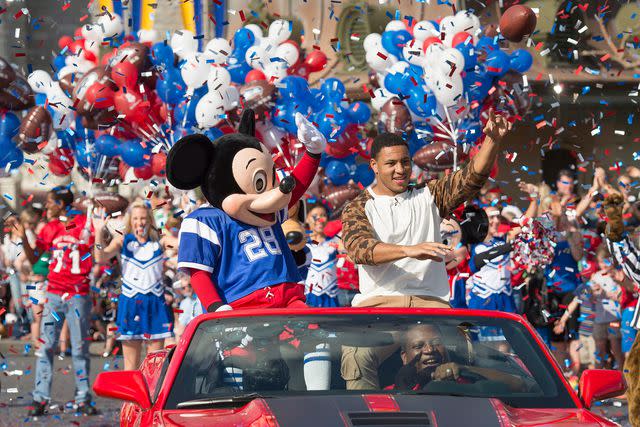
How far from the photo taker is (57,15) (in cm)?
2467

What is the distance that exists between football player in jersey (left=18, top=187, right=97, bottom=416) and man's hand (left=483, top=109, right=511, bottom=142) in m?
5.90

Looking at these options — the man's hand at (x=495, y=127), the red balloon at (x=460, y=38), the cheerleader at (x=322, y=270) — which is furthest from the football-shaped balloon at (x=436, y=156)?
the man's hand at (x=495, y=127)

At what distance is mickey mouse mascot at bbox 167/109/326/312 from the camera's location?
6.64m

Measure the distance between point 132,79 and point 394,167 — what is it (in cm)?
921

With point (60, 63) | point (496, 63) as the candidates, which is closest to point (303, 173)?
point (496, 63)

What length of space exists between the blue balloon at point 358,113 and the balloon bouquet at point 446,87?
1.30 feet

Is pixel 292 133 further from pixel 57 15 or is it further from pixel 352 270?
pixel 57 15

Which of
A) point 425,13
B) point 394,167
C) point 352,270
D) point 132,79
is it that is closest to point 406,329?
point 394,167

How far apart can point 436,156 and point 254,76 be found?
2694mm

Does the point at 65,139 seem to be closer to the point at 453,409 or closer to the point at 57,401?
the point at 57,401

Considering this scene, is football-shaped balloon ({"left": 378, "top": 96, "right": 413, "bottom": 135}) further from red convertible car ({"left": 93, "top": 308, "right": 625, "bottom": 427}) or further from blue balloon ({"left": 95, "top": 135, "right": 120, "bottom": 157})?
red convertible car ({"left": 93, "top": 308, "right": 625, "bottom": 427})

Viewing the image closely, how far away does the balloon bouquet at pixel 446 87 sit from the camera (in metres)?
14.3

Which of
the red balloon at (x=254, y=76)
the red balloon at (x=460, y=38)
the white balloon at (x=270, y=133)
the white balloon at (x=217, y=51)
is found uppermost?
the red balloon at (x=460, y=38)

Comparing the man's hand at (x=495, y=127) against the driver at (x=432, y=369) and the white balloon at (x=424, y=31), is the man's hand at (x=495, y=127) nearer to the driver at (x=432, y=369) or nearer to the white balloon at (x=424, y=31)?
the driver at (x=432, y=369)
